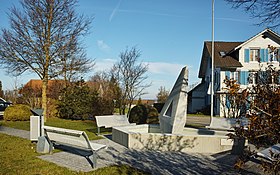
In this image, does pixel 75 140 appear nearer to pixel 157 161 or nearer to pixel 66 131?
pixel 66 131

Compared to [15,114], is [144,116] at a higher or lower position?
higher

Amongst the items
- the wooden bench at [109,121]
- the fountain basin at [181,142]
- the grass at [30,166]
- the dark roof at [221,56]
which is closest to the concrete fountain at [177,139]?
the fountain basin at [181,142]

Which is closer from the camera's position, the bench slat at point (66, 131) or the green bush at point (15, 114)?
the bench slat at point (66, 131)

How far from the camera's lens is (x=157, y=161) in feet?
25.8

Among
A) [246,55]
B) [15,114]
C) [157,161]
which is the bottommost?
[157,161]

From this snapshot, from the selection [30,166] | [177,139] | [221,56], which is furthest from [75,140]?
[221,56]

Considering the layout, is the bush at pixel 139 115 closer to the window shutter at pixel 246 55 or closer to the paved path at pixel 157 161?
the paved path at pixel 157 161

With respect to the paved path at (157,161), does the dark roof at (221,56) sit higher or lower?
higher

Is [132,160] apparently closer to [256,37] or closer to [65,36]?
[65,36]

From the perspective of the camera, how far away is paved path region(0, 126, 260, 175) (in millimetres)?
6973

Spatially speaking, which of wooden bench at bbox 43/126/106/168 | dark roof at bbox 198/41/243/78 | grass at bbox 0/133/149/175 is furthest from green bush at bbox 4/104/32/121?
dark roof at bbox 198/41/243/78

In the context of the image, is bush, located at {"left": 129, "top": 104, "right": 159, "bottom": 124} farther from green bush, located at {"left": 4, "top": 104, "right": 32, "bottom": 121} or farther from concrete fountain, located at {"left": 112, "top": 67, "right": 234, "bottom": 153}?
green bush, located at {"left": 4, "top": 104, "right": 32, "bottom": 121}

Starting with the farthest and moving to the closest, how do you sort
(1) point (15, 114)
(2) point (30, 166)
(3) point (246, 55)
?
(3) point (246, 55) < (1) point (15, 114) < (2) point (30, 166)

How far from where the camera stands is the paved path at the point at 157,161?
6973 millimetres
